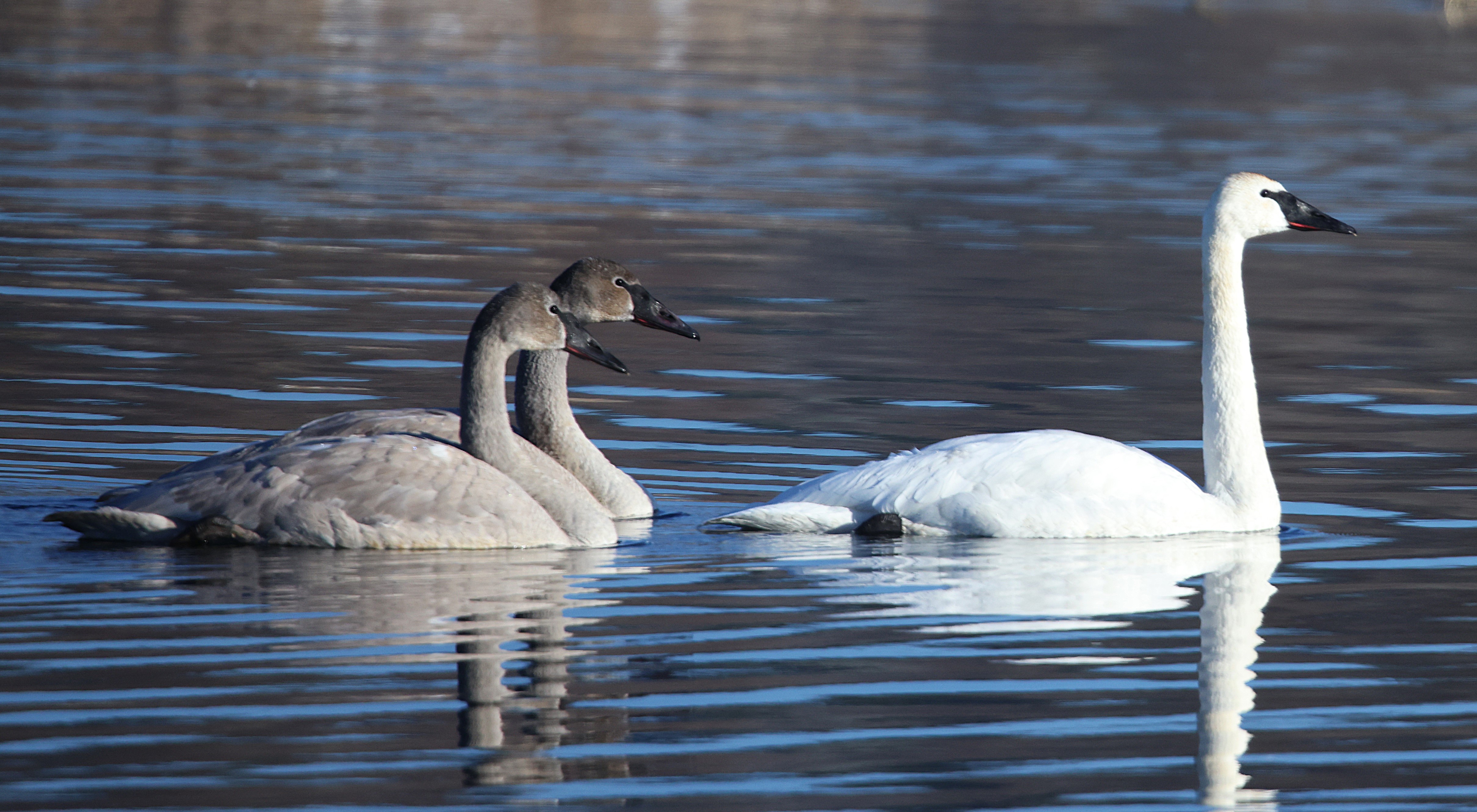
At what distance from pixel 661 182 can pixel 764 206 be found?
7.65 ft

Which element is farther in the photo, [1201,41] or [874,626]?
[1201,41]

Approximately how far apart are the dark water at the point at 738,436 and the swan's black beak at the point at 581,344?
862mm

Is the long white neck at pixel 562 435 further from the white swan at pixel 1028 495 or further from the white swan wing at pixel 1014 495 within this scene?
the white swan wing at pixel 1014 495

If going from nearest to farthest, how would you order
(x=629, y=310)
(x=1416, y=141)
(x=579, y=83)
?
(x=629, y=310)
(x=1416, y=141)
(x=579, y=83)

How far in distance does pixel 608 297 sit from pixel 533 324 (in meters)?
1.00

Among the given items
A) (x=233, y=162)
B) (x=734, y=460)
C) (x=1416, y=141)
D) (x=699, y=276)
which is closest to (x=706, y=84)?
(x=1416, y=141)

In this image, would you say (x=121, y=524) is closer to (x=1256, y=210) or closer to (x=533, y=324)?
(x=533, y=324)

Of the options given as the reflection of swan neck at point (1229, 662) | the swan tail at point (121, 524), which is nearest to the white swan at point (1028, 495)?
the reflection of swan neck at point (1229, 662)

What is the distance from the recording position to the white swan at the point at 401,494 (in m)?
10.3

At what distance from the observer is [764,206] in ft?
88.6

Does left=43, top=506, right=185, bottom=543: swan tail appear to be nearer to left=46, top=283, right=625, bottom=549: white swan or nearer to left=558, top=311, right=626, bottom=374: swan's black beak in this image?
left=46, top=283, right=625, bottom=549: white swan

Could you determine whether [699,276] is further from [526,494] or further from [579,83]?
[579,83]

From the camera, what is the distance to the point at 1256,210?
Answer: 12.1 meters

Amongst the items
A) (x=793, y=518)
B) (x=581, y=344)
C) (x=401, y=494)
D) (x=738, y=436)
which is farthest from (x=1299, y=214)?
(x=401, y=494)
